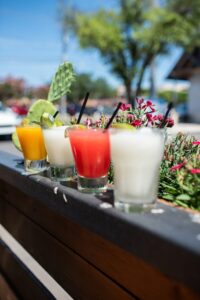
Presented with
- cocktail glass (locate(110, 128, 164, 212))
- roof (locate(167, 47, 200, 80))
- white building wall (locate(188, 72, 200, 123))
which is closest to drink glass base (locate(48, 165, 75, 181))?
cocktail glass (locate(110, 128, 164, 212))

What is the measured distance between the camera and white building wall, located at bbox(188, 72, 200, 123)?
22.1 m

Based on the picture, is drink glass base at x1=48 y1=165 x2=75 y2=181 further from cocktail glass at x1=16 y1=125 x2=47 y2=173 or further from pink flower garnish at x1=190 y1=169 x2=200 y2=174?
pink flower garnish at x1=190 y1=169 x2=200 y2=174

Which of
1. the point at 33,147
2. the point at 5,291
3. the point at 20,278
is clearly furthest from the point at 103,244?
the point at 5,291

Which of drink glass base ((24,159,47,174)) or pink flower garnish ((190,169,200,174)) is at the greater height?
pink flower garnish ((190,169,200,174))

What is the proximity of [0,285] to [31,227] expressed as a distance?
2.24 ft

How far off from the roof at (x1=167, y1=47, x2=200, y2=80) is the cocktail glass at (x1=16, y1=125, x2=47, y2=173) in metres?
20.3

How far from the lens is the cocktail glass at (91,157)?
4.35 feet

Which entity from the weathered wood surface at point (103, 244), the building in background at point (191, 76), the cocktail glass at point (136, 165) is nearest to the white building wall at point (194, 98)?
the building in background at point (191, 76)

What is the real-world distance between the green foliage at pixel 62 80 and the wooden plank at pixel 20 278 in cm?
95

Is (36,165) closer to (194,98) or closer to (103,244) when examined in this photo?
(103,244)

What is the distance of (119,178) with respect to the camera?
3.95ft

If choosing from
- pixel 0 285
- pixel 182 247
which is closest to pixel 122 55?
pixel 0 285

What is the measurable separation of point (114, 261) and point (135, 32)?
21880 mm

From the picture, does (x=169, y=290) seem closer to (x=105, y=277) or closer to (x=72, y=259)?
(x=105, y=277)
